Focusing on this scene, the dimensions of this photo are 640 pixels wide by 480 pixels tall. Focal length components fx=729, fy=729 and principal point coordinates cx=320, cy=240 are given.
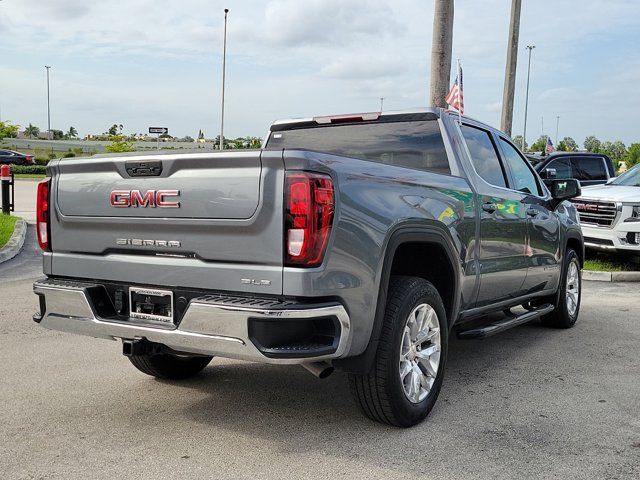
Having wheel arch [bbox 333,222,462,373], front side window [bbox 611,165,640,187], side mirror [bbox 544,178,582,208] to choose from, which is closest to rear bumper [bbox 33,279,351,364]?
wheel arch [bbox 333,222,462,373]

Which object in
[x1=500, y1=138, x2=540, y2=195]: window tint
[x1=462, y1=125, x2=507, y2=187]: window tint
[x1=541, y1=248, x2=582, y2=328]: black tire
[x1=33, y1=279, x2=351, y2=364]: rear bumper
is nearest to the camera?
[x1=33, y1=279, x2=351, y2=364]: rear bumper

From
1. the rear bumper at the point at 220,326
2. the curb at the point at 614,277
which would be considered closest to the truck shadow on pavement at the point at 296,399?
the rear bumper at the point at 220,326

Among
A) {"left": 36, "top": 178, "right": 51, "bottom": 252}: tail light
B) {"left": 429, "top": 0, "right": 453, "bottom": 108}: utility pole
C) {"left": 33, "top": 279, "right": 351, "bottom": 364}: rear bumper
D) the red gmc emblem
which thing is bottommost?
{"left": 33, "top": 279, "right": 351, "bottom": 364}: rear bumper

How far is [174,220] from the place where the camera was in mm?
3760

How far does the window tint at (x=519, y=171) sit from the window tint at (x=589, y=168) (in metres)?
10.00

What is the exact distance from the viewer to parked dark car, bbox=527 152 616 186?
15.5 meters

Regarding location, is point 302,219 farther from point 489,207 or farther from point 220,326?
point 489,207

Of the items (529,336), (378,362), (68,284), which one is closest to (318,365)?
(378,362)

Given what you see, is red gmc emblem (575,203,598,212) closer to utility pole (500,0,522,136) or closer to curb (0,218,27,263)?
utility pole (500,0,522,136)

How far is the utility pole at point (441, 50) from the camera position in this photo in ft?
39.6

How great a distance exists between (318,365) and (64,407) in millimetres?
1750

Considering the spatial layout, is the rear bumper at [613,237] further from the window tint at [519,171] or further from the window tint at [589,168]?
the window tint at [519,171]

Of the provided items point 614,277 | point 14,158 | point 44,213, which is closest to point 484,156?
point 44,213

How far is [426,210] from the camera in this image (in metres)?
4.38
